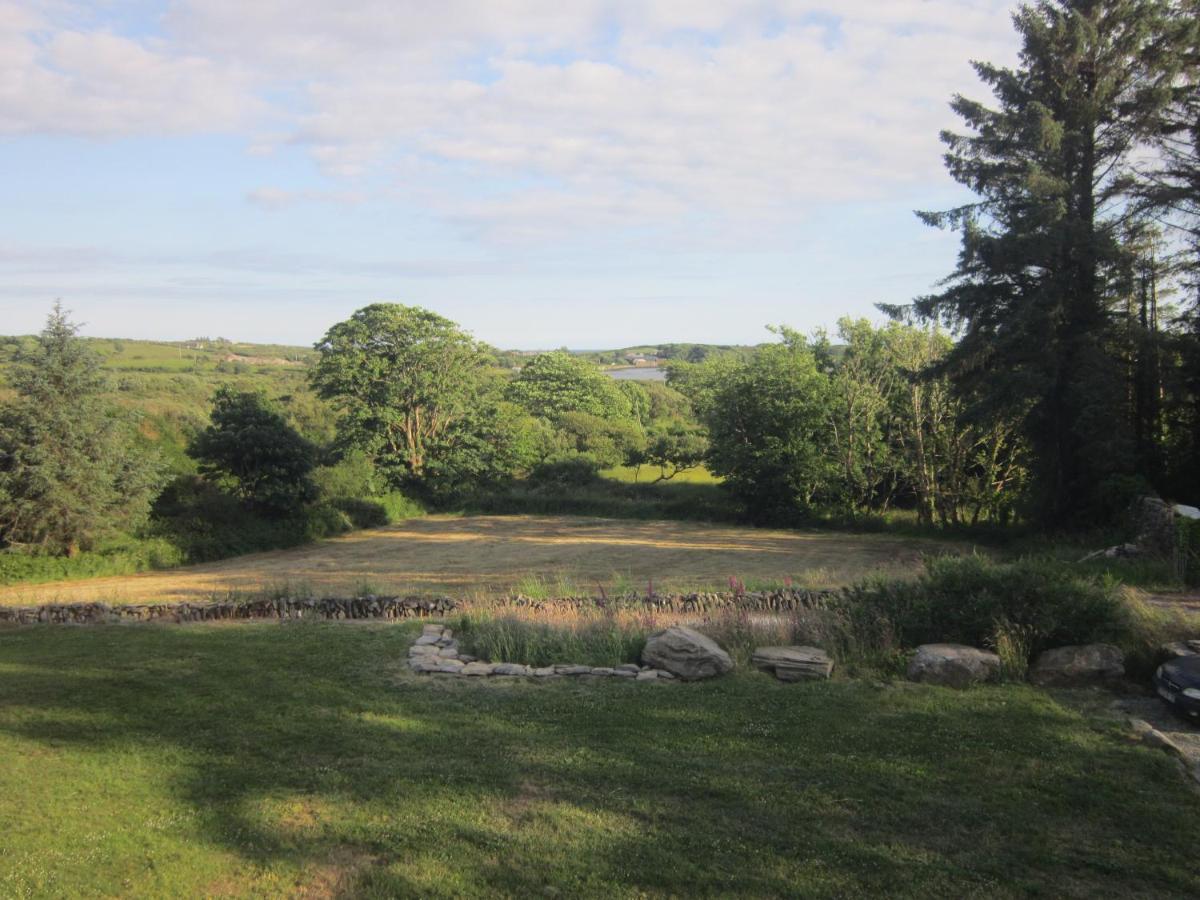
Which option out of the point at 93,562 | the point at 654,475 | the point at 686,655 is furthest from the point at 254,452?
the point at 686,655

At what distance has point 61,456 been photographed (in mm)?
20000

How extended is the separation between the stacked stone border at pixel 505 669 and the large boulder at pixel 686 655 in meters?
0.10

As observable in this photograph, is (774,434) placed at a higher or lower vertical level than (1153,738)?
higher

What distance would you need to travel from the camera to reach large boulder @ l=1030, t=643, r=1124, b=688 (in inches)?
298

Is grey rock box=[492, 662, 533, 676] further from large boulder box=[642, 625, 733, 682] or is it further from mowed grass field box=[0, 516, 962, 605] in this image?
mowed grass field box=[0, 516, 962, 605]

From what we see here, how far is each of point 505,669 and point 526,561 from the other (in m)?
14.8

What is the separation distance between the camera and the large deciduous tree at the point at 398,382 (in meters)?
33.1

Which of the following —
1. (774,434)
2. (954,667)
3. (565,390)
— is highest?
(565,390)

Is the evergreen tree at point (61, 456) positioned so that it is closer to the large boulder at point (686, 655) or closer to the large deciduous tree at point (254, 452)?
the large deciduous tree at point (254, 452)

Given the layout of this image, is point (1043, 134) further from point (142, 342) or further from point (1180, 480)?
point (142, 342)

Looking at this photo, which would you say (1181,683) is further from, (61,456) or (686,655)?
(61,456)

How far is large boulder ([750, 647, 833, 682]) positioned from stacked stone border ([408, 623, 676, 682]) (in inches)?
37.6

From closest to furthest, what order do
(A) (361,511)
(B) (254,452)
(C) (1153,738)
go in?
(C) (1153,738)
(B) (254,452)
(A) (361,511)

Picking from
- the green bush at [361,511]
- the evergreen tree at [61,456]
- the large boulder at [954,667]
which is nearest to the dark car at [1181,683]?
the large boulder at [954,667]
